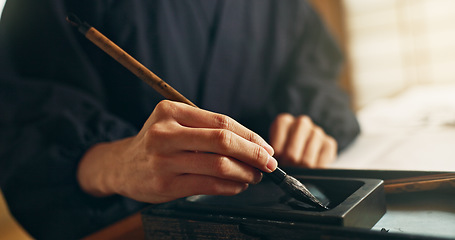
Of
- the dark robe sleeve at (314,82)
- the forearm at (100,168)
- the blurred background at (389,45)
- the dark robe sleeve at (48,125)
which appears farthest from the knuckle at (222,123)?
the blurred background at (389,45)

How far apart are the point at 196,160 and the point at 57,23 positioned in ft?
1.45

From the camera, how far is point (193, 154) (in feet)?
1.40

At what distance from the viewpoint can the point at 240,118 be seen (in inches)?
37.4

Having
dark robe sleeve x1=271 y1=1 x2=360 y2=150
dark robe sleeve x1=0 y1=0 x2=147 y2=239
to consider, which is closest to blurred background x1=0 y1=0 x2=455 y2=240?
dark robe sleeve x1=271 y1=1 x2=360 y2=150

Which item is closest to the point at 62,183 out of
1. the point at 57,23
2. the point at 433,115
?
the point at 57,23

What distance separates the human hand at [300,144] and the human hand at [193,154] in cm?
29

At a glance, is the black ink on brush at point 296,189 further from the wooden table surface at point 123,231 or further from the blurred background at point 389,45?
the blurred background at point 389,45

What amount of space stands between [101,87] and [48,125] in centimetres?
13

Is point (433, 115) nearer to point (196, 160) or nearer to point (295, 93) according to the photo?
point (295, 93)

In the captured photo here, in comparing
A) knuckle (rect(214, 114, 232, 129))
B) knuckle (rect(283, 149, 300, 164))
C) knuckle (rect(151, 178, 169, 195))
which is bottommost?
knuckle (rect(283, 149, 300, 164))

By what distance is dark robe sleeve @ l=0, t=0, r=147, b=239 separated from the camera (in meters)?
0.64

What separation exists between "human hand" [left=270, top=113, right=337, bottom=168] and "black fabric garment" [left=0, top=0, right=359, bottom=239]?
15cm

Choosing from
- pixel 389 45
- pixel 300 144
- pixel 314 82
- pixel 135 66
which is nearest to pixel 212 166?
pixel 135 66

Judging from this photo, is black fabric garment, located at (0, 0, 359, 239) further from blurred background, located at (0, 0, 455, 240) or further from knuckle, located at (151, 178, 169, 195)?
blurred background, located at (0, 0, 455, 240)
